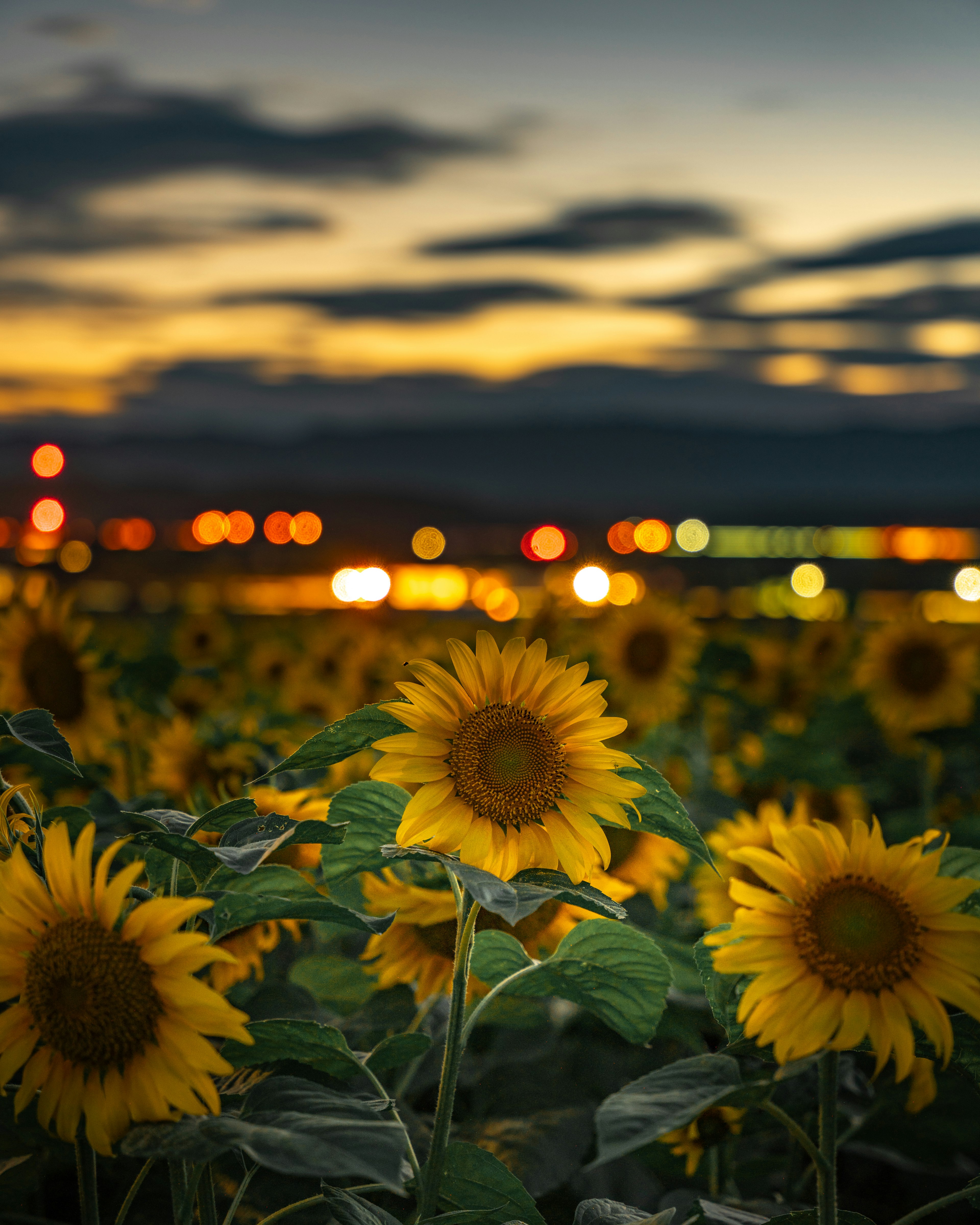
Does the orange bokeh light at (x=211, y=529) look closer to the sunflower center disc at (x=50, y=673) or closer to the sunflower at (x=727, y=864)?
the sunflower center disc at (x=50, y=673)

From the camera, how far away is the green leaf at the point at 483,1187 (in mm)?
1918

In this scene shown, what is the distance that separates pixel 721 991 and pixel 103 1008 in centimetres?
103

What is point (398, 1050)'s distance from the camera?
2012 millimetres

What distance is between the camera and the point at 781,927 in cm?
172

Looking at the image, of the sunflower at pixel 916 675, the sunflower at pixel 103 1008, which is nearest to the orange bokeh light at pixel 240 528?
the sunflower at pixel 916 675

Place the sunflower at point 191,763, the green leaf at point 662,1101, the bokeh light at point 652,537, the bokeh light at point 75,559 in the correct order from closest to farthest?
the green leaf at point 662,1101, the sunflower at point 191,763, the bokeh light at point 75,559, the bokeh light at point 652,537

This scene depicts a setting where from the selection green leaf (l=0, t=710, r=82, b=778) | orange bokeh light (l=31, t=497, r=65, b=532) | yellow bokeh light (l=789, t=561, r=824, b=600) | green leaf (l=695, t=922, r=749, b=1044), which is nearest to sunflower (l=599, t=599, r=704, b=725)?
green leaf (l=695, t=922, r=749, b=1044)

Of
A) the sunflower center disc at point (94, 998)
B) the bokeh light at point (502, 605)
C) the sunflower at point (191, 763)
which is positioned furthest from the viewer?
the bokeh light at point (502, 605)

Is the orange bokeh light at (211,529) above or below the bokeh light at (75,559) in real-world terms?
above

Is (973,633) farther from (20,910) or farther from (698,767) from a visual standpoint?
(20,910)

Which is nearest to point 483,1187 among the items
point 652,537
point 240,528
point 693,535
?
point 652,537

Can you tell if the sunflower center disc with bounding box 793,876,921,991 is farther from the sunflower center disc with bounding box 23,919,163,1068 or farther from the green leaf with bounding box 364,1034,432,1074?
the sunflower center disc with bounding box 23,919,163,1068

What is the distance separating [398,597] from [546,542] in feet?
38.4

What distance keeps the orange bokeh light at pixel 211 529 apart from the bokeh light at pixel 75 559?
2463cm
